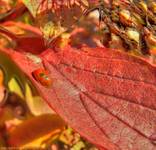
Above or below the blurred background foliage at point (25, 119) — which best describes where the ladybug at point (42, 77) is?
above

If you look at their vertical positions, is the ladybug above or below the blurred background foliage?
above

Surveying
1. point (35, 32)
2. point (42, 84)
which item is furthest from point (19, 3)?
point (42, 84)

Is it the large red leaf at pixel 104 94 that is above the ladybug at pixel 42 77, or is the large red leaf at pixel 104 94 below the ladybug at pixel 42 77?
below

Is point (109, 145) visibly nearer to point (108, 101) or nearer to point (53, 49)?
point (108, 101)

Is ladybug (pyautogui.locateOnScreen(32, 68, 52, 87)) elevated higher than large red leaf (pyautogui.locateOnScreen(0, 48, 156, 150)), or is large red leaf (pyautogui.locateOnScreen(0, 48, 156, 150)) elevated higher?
ladybug (pyautogui.locateOnScreen(32, 68, 52, 87))
